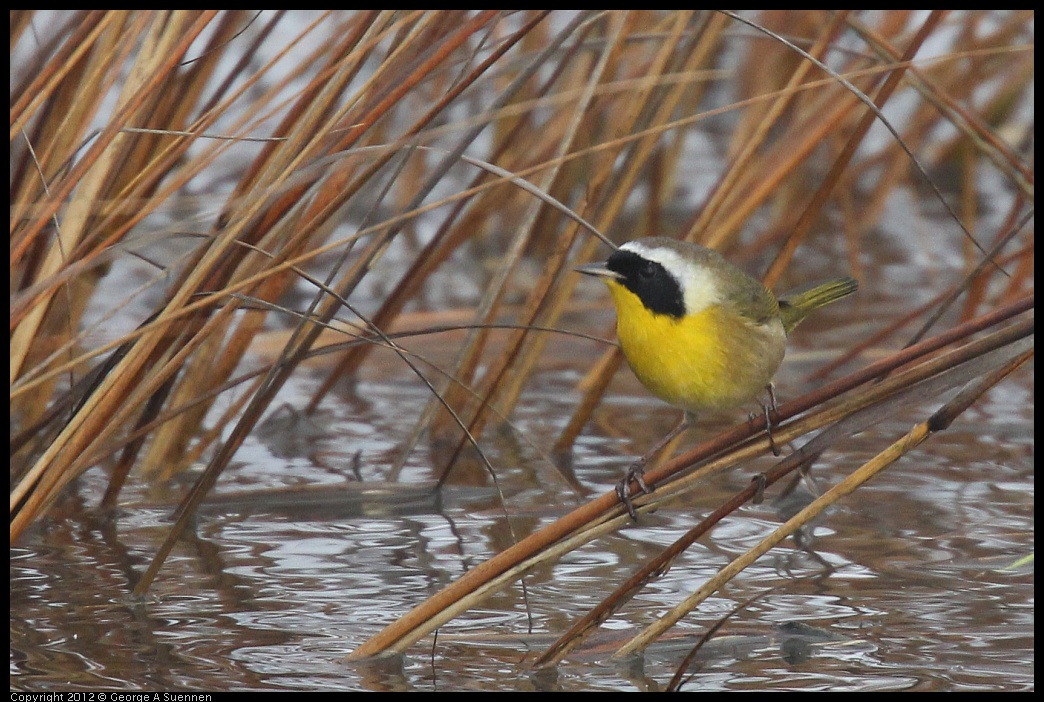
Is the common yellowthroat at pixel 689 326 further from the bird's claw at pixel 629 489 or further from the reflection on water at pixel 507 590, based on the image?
the reflection on water at pixel 507 590

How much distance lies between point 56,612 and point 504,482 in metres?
1.41

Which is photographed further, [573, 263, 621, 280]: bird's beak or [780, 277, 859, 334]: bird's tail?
[780, 277, 859, 334]: bird's tail

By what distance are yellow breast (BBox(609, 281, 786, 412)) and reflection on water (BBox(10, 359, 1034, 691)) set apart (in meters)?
0.45

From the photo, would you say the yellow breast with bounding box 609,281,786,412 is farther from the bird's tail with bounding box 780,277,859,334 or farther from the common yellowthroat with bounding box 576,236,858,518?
the bird's tail with bounding box 780,277,859,334

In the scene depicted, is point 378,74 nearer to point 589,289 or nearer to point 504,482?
point 504,482

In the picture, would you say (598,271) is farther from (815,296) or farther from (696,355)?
(815,296)

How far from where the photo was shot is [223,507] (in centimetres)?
355

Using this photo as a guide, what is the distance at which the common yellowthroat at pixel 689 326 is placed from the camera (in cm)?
292

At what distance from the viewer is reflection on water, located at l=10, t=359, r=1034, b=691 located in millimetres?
2520

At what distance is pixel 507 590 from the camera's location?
3037 millimetres

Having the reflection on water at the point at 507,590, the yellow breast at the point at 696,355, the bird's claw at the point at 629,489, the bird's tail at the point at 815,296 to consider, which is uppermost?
the bird's tail at the point at 815,296

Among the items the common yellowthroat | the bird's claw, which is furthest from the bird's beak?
the bird's claw

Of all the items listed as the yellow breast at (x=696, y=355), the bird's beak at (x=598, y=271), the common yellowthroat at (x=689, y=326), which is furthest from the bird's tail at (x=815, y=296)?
the bird's beak at (x=598, y=271)

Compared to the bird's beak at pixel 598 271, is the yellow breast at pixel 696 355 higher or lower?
lower
